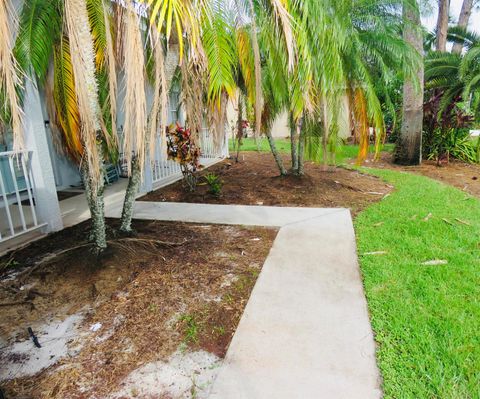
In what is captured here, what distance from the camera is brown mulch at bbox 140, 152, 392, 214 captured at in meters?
6.32

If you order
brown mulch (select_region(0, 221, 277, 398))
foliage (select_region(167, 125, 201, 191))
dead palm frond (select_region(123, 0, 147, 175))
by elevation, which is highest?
dead palm frond (select_region(123, 0, 147, 175))

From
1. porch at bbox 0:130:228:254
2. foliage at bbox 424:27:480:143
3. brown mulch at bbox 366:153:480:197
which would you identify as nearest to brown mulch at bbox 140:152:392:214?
porch at bbox 0:130:228:254

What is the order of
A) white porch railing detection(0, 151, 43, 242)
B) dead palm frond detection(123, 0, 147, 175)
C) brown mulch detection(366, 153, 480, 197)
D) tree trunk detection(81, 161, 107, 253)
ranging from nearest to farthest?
dead palm frond detection(123, 0, 147, 175) → tree trunk detection(81, 161, 107, 253) → white porch railing detection(0, 151, 43, 242) → brown mulch detection(366, 153, 480, 197)

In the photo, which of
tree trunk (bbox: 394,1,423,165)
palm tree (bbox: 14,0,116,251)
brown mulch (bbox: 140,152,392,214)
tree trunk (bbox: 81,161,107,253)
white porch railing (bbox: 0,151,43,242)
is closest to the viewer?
palm tree (bbox: 14,0,116,251)

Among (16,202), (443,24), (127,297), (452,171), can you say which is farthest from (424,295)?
(443,24)

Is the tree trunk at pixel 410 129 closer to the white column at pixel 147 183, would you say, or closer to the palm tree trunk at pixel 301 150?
the palm tree trunk at pixel 301 150

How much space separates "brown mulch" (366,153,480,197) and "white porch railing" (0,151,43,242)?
26.1 feet

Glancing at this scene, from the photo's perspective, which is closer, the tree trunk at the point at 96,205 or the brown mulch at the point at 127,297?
the brown mulch at the point at 127,297

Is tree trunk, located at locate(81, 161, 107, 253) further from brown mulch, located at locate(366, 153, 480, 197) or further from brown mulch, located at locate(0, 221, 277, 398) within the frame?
brown mulch, located at locate(366, 153, 480, 197)

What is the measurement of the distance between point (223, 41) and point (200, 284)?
2301mm

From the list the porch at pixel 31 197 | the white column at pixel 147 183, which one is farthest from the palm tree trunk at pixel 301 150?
the white column at pixel 147 183

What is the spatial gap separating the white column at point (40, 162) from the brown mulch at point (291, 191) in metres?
2.08

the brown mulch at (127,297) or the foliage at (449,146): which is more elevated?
the foliage at (449,146)

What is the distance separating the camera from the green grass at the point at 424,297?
2.09 m
